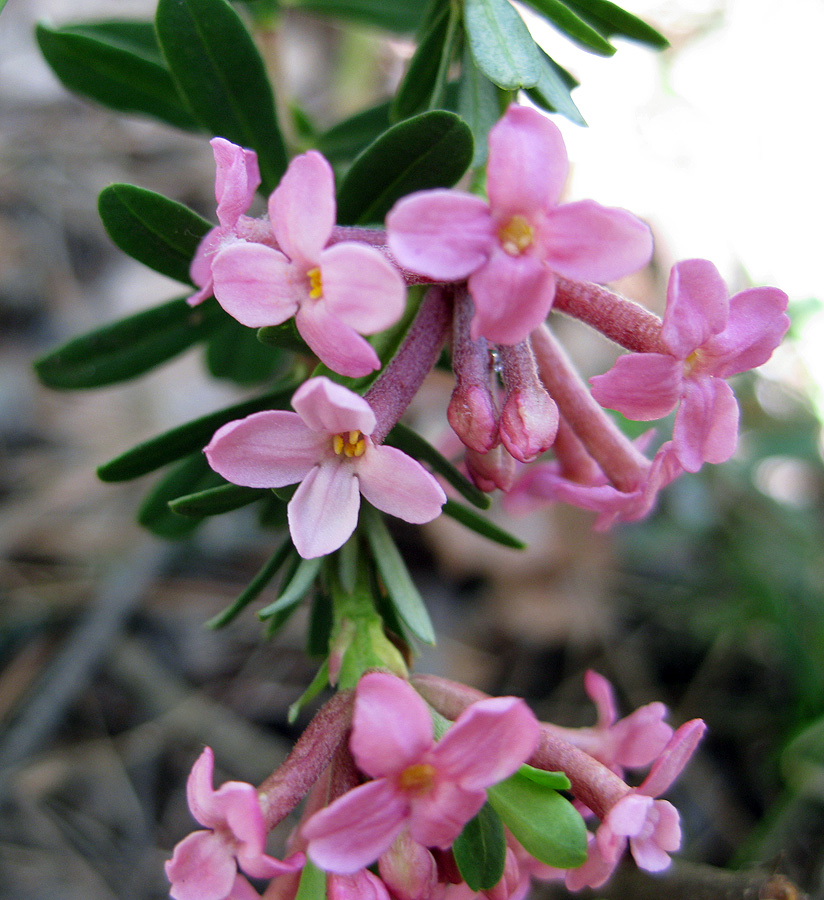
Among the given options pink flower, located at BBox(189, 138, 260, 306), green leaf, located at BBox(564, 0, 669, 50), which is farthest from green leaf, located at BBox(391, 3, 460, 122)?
pink flower, located at BBox(189, 138, 260, 306)

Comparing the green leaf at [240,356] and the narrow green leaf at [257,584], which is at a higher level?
the narrow green leaf at [257,584]

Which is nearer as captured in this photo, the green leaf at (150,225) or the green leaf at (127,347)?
the green leaf at (150,225)

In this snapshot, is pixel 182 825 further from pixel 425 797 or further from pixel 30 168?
pixel 30 168

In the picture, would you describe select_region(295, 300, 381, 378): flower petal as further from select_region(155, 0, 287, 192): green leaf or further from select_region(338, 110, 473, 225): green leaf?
select_region(155, 0, 287, 192): green leaf

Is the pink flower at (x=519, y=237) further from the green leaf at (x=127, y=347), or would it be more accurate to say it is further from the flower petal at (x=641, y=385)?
the green leaf at (x=127, y=347)

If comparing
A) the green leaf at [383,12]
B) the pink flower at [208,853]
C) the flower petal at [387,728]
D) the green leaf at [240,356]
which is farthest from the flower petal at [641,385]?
the green leaf at [383,12]

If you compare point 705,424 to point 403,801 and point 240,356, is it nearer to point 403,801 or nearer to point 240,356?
point 403,801
